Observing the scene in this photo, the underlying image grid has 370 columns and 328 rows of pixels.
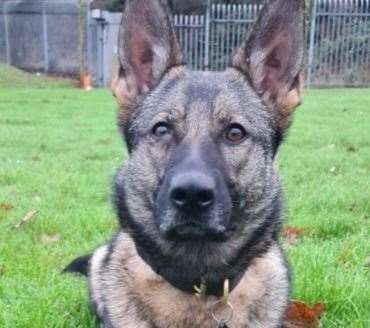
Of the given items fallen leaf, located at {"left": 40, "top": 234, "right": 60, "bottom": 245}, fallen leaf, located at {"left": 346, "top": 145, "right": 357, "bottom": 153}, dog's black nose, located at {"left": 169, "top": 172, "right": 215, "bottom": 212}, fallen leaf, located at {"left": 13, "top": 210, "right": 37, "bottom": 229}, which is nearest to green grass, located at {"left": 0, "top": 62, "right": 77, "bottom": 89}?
fallen leaf, located at {"left": 346, "top": 145, "right": 357, "bottom": 153}

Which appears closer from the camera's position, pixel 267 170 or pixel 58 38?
pixel 267 170

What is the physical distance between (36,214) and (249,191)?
2819 mm

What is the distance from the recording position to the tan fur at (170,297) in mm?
3094

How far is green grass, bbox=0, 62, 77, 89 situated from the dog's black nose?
17351 mm

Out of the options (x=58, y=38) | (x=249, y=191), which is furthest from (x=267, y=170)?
(x=58, y=38)

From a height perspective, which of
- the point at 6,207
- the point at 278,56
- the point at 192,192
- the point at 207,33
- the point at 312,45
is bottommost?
the point at 312,45

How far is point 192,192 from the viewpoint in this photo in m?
2.75

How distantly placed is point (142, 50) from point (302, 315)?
1630 mm

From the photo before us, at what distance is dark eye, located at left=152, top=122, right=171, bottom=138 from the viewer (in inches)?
125

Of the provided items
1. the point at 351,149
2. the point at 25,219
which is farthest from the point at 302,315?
the point at 351,149

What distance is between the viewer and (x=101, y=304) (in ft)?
11.2

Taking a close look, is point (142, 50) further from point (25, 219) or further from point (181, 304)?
point (25, 219)

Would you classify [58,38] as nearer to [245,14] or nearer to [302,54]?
[245,14]

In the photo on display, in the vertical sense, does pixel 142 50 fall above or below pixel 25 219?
above
